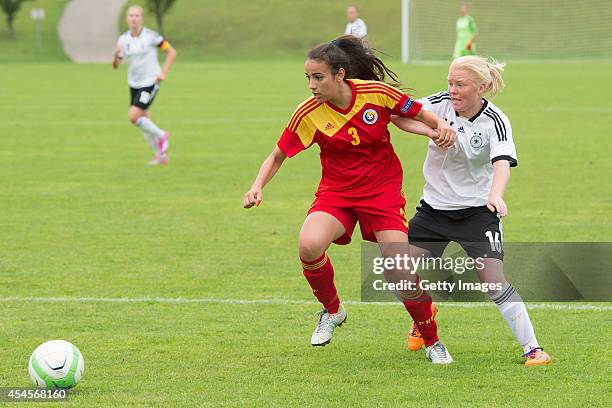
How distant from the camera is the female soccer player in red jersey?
6133 millimetres

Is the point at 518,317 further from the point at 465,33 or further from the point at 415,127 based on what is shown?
the point at 465,33

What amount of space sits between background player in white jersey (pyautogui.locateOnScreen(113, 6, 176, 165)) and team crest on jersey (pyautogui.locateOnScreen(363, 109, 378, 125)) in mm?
9717

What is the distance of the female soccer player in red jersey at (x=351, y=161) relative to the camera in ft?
20.1

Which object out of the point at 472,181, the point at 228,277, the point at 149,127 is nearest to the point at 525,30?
the point at 149,127

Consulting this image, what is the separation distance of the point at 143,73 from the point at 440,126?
433 inches

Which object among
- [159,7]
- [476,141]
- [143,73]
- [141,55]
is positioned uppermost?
[476,141]

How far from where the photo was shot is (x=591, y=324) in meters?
7.04

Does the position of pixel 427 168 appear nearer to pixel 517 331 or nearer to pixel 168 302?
pixel 517 331

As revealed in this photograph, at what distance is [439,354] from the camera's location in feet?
20.1

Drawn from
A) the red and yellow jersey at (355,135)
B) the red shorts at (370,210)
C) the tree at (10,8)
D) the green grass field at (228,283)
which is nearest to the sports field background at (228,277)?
the green grass field at (228,283)

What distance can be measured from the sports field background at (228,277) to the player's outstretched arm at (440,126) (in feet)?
3.91

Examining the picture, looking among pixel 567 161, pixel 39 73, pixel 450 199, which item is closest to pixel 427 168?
pixel 450 199

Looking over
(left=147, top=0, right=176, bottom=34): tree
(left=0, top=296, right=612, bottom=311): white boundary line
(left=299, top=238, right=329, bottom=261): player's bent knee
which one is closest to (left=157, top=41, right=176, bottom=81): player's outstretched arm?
(left=0, top=296, right=612, bottom=311): white boundary line

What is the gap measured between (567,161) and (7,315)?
9.94 meters
